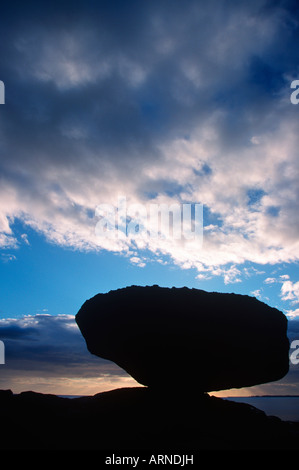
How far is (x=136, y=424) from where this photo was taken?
41.4 feet

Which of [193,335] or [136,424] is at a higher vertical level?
[193,335]

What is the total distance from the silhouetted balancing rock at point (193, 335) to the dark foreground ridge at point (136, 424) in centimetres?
134

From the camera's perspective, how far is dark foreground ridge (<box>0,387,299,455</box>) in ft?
35.7

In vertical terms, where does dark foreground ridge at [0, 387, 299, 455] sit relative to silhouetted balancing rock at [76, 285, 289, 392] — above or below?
below

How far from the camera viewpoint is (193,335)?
14328 millimetres

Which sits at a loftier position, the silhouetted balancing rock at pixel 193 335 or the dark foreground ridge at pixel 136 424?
the silhouetted balancing rock at pixel 193 335

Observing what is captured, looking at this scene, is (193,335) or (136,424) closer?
(136,424)

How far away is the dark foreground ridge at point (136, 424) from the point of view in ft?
35.7

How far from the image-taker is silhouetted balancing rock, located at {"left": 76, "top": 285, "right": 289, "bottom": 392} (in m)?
14.4

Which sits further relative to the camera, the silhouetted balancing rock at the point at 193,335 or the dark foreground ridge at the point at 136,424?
the silhouetted balancing rock at the point at 193,335

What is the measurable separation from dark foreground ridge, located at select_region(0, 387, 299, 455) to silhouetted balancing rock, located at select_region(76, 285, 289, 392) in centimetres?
134

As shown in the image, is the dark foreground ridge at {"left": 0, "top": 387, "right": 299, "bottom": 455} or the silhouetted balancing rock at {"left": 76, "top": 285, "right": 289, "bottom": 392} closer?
the dark foreground ridge at {"left": 0, "top": 387, "right": 299, "bottom": 455}

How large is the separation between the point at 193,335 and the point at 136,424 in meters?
4.52

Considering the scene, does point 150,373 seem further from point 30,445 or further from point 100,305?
point 30,445
